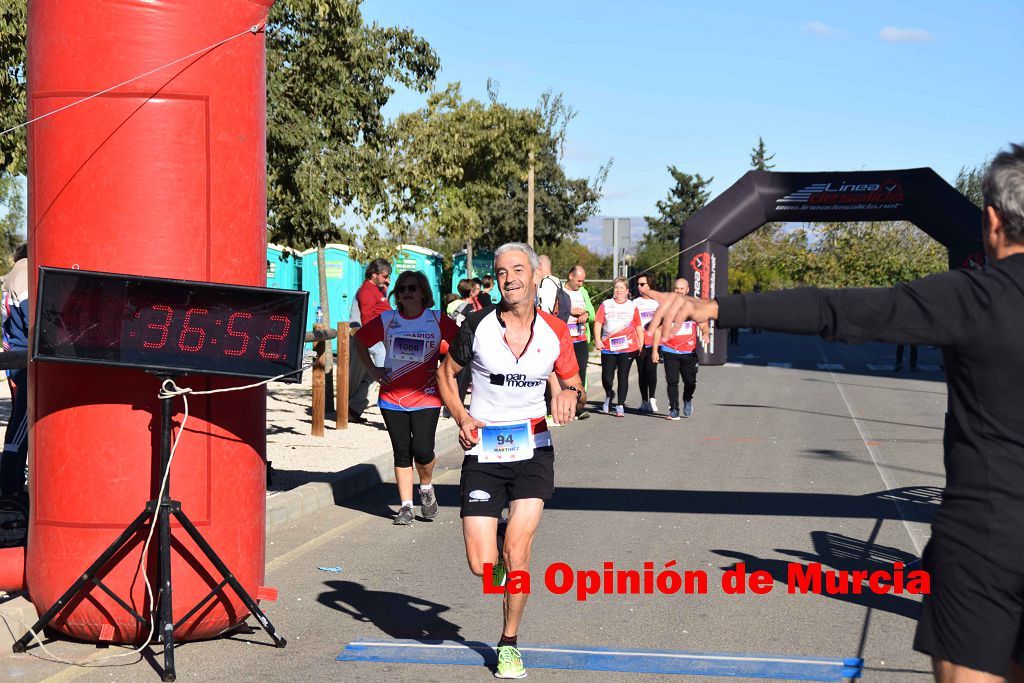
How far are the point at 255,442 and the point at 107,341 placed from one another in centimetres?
95

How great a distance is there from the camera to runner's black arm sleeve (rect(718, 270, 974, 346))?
3.04 m

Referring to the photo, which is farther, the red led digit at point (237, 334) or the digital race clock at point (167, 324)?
the red led digit at point (237, 334)

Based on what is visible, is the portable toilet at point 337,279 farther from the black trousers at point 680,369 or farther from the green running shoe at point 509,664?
the green running shoe at point 509,664

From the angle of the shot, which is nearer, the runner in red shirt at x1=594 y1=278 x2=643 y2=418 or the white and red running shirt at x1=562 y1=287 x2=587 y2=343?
the white and red running shirt at x1=562 y1=287 x2=587 y2=343

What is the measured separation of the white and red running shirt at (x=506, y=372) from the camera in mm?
5684

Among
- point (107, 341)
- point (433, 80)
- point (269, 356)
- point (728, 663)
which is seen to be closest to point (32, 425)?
point (107, 341)

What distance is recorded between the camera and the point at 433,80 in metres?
16.2

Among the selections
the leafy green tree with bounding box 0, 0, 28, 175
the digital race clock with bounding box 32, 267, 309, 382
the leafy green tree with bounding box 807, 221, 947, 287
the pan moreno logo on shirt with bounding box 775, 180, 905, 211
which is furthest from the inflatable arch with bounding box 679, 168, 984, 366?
the leafy green tree with bounding box 807, 221, 947, 287

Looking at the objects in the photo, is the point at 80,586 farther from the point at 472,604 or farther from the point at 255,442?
the point at 472,604

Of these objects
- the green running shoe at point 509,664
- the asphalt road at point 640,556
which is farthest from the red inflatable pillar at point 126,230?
the green running shoe at point 509,664

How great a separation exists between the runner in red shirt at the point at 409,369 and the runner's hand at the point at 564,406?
131 inches

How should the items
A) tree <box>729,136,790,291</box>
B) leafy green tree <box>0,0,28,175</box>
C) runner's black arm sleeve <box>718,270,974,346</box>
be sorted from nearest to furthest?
runner's black arm sleeve <box>718,270,974,346</box>, leafy green tree <box>0,0,28,175</box>, tree <box>729,136,790,291</box>

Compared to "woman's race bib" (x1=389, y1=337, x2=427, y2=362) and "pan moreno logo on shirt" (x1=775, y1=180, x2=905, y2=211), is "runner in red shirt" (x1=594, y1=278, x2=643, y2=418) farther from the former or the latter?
"woman's race bib" (x1=389, y1=337, x2=427, y2=362)

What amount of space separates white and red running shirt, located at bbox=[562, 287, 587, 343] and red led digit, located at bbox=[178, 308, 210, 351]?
10.5 metres
